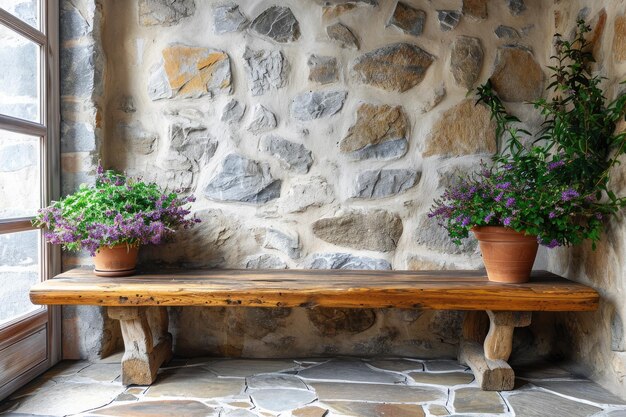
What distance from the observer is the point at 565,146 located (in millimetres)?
2225

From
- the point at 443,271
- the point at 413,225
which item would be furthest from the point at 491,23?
the point at 443,271

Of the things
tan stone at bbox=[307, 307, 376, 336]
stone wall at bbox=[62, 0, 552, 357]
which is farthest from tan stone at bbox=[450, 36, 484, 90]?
tan stone at bbox=[307, 307, 376, 336]

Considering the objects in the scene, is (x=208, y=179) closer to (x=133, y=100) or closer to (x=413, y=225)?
(x=133, y=100)

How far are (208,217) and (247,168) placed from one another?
0.32 m

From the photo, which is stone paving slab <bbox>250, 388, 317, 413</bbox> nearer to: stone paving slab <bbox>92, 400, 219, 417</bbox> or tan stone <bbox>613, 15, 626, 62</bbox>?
stone paving slab <bbox>92, 400, 219, 417</bbox>

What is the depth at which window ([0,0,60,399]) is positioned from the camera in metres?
2.11

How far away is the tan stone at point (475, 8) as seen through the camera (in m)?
2.57

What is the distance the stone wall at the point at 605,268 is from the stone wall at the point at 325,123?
36 cm

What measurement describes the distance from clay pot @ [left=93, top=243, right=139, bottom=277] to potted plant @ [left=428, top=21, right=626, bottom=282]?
4.53 ft

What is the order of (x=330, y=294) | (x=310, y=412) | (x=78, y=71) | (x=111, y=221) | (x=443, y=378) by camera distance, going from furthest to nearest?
(x=78, y=71) → (x=443, y=378) → (x=111, y=221) → (x=330, y=294) → (x=310, y=412)

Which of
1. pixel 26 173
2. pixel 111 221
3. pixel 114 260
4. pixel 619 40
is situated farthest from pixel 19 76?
pixel 619 40

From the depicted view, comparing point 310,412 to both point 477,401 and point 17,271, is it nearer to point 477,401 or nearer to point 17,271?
point 477,401

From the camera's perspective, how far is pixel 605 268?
216 cm

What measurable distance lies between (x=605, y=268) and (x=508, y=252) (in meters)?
0.42
